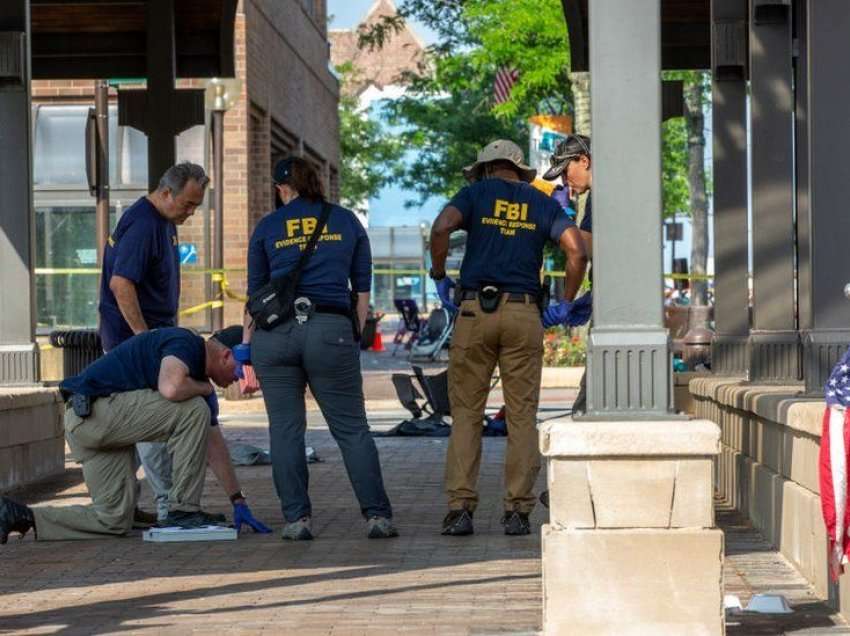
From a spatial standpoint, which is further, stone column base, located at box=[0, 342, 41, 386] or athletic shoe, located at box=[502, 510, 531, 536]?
stone column base, located at box=[0, 342, 41, 386]

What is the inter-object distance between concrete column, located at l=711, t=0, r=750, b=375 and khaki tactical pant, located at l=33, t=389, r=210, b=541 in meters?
5.16

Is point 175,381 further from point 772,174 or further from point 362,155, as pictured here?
point 362,155

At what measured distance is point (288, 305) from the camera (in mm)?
10266

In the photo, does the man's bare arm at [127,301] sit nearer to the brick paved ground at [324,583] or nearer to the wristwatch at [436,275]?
the brick paved ground at [324,583]

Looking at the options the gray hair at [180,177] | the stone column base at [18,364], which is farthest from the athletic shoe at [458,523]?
the stone column base at [18,364]

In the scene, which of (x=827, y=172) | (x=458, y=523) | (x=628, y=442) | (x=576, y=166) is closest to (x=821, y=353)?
(x=827, y=172)

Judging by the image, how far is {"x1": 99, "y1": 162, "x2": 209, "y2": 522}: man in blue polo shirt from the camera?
10836mm

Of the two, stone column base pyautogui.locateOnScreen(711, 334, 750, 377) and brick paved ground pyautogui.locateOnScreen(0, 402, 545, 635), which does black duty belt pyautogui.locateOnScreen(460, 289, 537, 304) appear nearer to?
brick paved ground pyautogui.locateOnScreen(0, 402, 545, 635)

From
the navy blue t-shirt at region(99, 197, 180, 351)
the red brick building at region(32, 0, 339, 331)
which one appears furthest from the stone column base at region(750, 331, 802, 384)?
the red brick building at region(32, 0, 339, 331)

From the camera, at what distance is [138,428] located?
1030 centimetres

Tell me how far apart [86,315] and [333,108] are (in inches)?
548

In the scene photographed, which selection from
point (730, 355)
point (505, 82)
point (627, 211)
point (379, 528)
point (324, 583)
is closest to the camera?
point (627, 211)

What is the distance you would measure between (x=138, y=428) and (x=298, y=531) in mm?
972

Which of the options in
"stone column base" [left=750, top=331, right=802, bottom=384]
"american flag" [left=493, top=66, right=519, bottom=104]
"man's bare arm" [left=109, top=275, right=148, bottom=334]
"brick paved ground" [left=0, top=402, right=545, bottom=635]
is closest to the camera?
"brick paved ground" [left=0, top=402, right=545, bottom=635]
